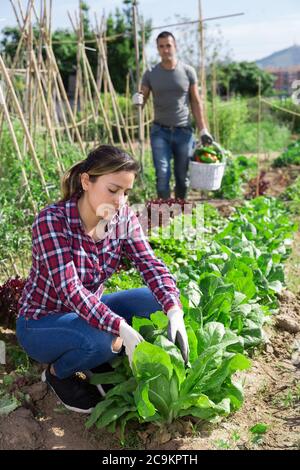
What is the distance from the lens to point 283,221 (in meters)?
4.34

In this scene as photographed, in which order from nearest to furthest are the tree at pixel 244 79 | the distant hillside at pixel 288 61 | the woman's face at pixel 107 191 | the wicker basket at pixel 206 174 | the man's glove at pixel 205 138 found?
the woman's face at pixel 107 191 → the wicker basket at pixel 206 174 → the man's glove at pixel 205 138 → the distant hillside at pixel 288 61 → the tree at pixel 244 79

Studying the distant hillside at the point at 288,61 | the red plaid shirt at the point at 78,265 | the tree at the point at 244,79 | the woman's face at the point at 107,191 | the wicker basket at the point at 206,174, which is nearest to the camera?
the red plaid shirt at the point at 78,265

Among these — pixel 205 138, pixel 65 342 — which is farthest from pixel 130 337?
pixel 205 138

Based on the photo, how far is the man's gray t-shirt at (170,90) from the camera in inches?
199

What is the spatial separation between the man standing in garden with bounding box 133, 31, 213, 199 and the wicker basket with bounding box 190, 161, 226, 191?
262 millimetres

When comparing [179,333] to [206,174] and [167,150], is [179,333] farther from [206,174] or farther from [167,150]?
[167,150]

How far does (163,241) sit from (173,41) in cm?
199

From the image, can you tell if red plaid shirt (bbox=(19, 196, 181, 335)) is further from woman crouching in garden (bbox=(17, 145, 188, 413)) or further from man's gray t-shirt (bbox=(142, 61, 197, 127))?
man's gray t-shirt (bbox=(142, 61, 197, 127))

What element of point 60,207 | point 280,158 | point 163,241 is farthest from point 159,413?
point 280,158

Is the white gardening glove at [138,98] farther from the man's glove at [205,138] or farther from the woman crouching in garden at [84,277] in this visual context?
the woman crouching in garden at [84,277]

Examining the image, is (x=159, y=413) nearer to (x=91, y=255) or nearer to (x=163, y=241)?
(x=91, y=255)

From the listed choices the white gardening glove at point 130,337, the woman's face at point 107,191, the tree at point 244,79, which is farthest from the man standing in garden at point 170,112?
the tree at point 244,79

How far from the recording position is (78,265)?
2.29m

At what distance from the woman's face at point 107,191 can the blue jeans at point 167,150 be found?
2934mm
